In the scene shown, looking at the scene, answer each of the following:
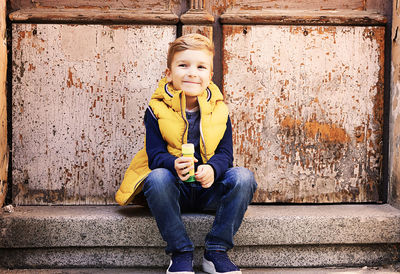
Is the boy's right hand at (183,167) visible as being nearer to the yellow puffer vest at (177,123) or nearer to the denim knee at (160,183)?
the denim knee at (160,183)

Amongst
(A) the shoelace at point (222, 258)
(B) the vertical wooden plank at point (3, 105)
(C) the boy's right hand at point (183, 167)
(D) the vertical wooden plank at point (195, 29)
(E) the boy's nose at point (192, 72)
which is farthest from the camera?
(D) the vertical wooden plank at point (195, 29)

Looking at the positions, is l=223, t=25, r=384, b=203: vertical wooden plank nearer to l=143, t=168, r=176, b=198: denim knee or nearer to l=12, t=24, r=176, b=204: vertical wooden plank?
l=12, t=24, r=176, b=204: vertical wooden plank

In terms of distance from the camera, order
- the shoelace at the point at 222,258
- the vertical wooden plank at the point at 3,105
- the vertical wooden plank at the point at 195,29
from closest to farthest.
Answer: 1. the shoelace at the point at 222,258
2. the vertical wooden plank at the point at 3,105
3. the vertical wooden plank at the point at 195,29

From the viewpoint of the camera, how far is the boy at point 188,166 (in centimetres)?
215

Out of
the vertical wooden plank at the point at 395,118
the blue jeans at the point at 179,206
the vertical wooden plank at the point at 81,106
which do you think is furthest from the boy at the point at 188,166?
the vertical wooden plank at the point at 395,118

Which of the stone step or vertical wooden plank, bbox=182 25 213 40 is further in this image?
vertical wooden plank, bbox=182 25 213 40

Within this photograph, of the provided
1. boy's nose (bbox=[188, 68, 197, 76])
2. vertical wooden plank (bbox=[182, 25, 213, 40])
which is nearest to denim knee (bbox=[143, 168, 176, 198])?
boy's nose (bbox=[188, 68, 197, 76])

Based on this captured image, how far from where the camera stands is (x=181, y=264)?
2107 mm

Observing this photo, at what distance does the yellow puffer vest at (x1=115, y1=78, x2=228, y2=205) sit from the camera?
233cm

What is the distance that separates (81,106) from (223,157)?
1037 mm

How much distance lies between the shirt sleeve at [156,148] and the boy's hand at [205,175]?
15cm

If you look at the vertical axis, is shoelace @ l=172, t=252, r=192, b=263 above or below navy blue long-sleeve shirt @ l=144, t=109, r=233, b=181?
below

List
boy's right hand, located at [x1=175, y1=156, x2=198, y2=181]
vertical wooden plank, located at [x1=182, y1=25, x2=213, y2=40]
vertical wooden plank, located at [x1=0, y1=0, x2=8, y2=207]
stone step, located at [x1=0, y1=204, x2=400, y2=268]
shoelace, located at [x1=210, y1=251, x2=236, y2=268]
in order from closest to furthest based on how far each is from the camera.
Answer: boy's right hand, located at [x1=175, y1=156, x2=198, y2=181]
shoelace, located at [x1=210, y1=251, x2=236, y2=268]
stone step, located at [x1=0, y1=204, x2=400, y2=268]
vertical wooden plank, located at [x1=0, y1=0, x2=8, y2=207]
vertical wooden plank, located at [x1=182, y1=25, x2=213, y2=40]

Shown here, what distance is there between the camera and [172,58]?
2.39 m
